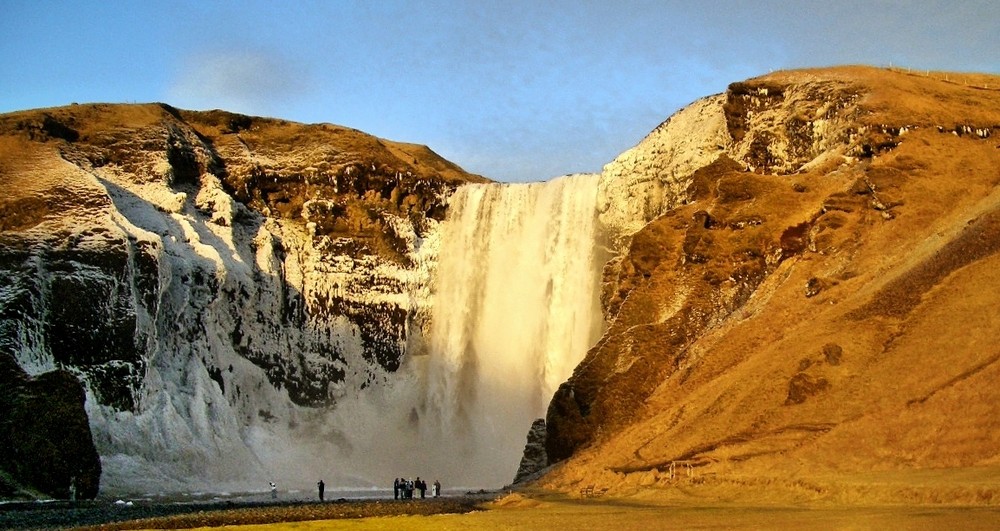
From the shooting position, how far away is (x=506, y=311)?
61250mm

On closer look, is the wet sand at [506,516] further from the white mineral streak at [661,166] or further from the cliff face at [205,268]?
the white mineral streak at [661,166]

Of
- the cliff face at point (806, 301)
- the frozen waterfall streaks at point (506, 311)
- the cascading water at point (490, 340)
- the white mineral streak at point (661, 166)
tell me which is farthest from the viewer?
the cascading water at point (490, 340)

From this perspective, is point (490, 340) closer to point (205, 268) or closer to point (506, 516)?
point (205, 268)

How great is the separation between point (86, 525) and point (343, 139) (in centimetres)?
3933

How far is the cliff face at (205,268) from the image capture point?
51500mm

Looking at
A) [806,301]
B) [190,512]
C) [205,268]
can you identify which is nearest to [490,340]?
[205,268]

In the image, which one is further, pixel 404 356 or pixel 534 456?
pixel 404 356

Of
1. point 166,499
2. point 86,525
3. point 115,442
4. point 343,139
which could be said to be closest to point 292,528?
point 86,525

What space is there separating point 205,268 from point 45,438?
52.1ft

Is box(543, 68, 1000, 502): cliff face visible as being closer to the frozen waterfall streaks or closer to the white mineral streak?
the white mineral streak

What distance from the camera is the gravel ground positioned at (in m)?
30.7

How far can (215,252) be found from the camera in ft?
197

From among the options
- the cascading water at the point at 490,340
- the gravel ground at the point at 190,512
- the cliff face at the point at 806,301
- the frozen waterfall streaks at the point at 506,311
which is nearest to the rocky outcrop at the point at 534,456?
the cliff face at the point at 806,301

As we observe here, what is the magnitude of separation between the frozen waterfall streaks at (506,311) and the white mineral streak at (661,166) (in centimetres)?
213
